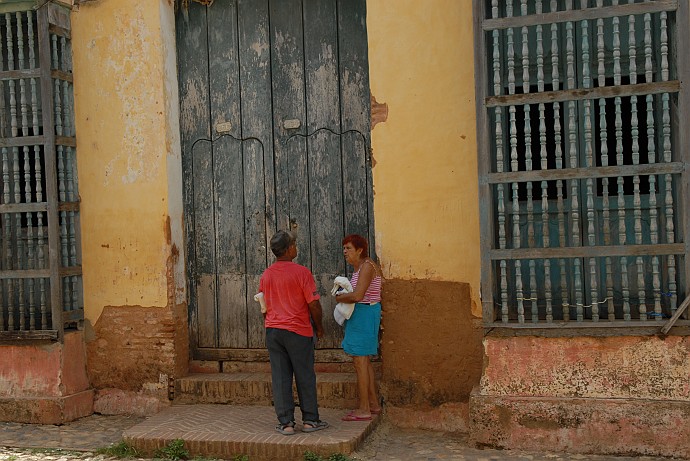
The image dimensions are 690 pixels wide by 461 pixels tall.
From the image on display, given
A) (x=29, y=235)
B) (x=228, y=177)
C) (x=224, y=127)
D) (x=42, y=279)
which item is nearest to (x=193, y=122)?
(x=224, y=127)

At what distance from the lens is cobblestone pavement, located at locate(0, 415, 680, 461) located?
5.02 metres

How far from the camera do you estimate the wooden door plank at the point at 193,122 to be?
653 cm

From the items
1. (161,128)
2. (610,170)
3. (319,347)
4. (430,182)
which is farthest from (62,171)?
(610,170)

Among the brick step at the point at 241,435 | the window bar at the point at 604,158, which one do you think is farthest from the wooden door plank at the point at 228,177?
the window bar at the point at 604,158

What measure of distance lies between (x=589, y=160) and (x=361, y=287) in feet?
5.79

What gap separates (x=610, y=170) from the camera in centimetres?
494

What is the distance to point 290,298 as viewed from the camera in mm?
5234

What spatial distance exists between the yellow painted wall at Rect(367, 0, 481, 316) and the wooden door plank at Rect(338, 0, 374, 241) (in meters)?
0.38

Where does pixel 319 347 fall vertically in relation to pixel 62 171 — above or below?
below

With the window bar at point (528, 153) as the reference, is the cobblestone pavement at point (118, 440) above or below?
below

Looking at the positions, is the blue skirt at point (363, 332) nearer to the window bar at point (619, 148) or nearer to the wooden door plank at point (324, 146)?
the wooden door plank at point (324, 146)

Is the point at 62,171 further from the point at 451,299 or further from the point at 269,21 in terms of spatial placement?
the point at 451,299

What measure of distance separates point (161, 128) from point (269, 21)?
1251mm

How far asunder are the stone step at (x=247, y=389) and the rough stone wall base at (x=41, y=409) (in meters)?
0.82
